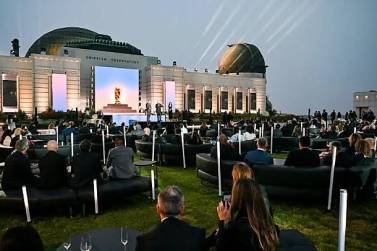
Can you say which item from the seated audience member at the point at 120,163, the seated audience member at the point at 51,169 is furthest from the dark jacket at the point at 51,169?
the seated audience member at the point at 120,163

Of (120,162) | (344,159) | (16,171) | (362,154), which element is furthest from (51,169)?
(362,154)

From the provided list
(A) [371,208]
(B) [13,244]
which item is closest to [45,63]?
(A) [371,208]

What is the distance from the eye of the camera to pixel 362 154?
940 cm

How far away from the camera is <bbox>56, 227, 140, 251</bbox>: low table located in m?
4.37

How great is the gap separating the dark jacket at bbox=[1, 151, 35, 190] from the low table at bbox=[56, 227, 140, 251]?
4310mm

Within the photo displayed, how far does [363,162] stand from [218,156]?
377 centimetres

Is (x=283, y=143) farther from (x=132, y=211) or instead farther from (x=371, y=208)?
(x=132, y=211)

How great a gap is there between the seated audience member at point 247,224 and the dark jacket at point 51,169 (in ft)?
18.5

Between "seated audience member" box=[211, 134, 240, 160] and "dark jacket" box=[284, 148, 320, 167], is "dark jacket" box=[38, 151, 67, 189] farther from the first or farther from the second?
"dark jacket" box=[284, 148, 320, 167]

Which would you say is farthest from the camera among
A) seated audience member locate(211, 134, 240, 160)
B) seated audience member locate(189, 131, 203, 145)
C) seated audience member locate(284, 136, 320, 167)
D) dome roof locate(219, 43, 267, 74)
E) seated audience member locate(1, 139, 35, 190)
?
dome roof locate(219, 43, 267, 74)

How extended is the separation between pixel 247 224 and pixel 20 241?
2.02 meters

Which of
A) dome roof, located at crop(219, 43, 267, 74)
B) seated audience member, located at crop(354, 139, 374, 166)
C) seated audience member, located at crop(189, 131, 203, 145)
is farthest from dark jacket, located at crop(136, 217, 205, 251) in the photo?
dome roof, located at crop(219, 43, 267, 74)

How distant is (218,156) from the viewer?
1023cm

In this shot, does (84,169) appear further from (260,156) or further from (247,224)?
(247,224)
